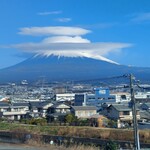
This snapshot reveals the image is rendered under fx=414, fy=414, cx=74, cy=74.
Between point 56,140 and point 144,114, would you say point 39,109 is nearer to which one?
Result: point 144,114

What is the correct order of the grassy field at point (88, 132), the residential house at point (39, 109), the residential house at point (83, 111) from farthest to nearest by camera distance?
the residential house at point (39, 109)
the residential house at point (83, 111)
the grassy field at point (88, 132)

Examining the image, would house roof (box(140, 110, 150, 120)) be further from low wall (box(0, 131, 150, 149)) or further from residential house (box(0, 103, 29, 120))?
residential house (box(0, 103, 29, 120))

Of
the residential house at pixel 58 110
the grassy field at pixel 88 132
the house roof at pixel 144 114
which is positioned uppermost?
the residential house at pixel 58 110

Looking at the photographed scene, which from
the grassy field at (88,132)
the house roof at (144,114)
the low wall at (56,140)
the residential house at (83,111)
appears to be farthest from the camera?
the residential house at (83,111)

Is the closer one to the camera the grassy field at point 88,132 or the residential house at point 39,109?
the grassy field at point 88,132

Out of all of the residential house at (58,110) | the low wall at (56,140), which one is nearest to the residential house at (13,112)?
the residential house at (58,110)

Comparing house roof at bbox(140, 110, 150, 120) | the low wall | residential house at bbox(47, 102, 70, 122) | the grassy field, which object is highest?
residential house at bbox(47, 102, 70, 122)

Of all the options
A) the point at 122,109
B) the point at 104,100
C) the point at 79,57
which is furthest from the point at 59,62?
the point at 122,109

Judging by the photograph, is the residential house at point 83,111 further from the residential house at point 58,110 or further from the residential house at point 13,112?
the residential house at point 13,112

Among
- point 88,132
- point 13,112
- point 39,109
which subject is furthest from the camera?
point 39,109

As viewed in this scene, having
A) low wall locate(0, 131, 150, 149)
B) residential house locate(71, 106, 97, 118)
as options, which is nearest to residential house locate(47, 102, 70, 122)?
residential house locate(71, 106, 97, 118)

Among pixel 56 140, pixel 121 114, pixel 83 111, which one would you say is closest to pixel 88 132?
pixel 56 140

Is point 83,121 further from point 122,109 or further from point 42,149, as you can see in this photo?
point 42,149

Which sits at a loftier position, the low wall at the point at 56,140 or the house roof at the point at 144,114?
the house roof at the point at 144,114
